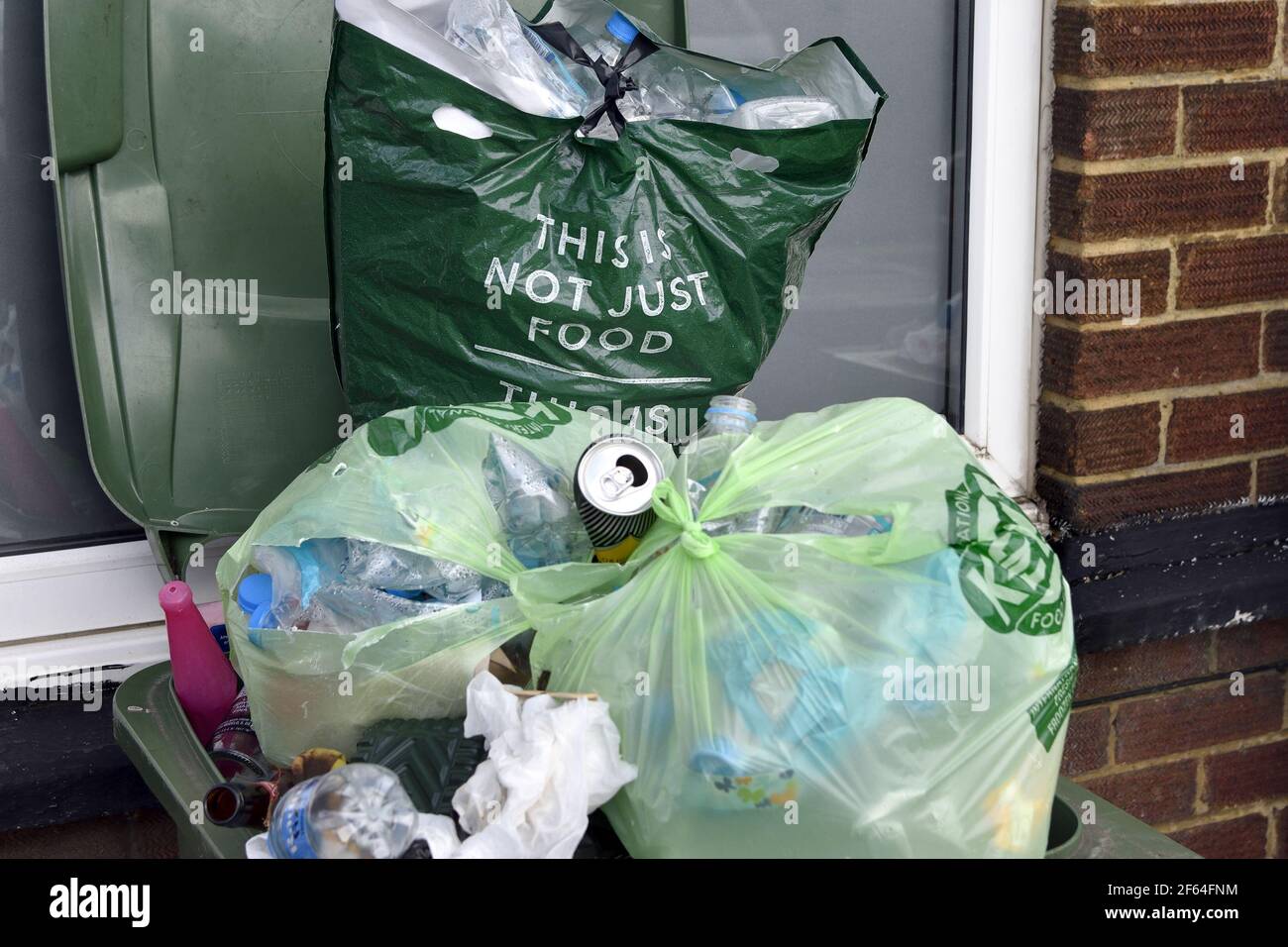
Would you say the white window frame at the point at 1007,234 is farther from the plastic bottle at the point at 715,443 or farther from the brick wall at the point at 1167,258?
the plastic bottle at the point at 715,443

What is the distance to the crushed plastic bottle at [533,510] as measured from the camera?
1.26 m

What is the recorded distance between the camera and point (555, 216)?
54.9 inches

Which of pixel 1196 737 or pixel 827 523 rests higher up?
pixel 827 523

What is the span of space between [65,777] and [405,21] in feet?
3.36

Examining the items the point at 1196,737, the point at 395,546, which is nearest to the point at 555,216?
the point at 395,546

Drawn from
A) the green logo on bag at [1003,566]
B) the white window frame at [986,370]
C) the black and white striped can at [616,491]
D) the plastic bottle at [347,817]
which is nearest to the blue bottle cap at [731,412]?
the black and white striped can at [616,491]

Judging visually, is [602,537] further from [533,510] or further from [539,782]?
[539,782]

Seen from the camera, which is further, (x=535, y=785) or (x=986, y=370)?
(x=986, y=370)

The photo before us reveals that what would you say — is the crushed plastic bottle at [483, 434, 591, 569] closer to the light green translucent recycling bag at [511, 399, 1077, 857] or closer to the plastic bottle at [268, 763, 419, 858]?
the light green translucent recycling bag at [511, 399, 1077, 857]

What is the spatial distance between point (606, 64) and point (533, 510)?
19.6 inches

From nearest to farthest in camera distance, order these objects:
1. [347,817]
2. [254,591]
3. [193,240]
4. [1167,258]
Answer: [347,817] → [254,591] → [193,240] → [1167,258]

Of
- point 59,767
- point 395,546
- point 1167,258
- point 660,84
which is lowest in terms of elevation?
point 59,767

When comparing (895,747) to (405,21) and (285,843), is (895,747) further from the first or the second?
(405,21)

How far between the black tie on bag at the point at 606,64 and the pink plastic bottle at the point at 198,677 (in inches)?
25.1
